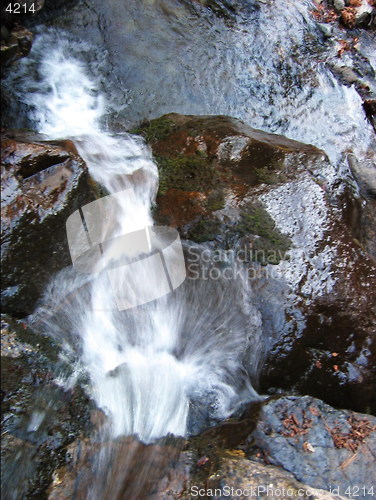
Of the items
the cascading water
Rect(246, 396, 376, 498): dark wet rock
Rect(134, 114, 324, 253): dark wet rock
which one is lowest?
Rect(246, 396, 376, 498): dark wet rock

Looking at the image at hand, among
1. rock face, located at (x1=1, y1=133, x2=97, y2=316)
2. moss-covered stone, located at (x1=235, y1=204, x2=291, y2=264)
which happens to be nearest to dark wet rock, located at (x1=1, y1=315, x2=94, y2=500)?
rock face, located at (x1=1, y1=133, x2=97, y2=316)

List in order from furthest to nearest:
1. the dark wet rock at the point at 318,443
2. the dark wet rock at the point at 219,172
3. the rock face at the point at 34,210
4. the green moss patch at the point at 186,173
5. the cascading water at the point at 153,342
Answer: the green moss patch at the point at 186,173
the dark wet rock at the point at 219,172
the cascading water at the point at 153,342
the rock face at the point at 34,210
the dark wet rock at the point at 318,443

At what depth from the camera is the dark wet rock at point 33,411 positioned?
2914 mm

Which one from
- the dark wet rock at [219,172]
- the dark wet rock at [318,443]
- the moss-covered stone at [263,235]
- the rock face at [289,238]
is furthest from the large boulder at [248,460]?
the dark wet rock at [219,172]

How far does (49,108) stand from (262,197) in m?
2.77

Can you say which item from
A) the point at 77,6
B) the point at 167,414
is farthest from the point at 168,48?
the point at 167,414

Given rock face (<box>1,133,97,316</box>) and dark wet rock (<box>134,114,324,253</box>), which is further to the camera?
dark wet rock (<box>134,114,324,253</box>)

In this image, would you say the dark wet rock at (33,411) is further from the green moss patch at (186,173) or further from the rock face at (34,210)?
the green moss patch at (186,173)

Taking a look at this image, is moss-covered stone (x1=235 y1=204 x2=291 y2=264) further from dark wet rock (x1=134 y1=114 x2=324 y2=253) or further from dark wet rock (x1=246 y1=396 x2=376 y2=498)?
dark wet rock (x1=246 y1=396 x2=376 y2=498)

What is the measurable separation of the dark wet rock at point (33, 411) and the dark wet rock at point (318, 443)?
1342 millimetres

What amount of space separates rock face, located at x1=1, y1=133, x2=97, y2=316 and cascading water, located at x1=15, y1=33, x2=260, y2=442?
0.64ft

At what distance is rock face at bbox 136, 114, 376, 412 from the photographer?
3.78m

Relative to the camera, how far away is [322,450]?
326 cm

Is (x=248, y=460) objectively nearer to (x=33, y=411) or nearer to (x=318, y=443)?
(x=318, y=443)
